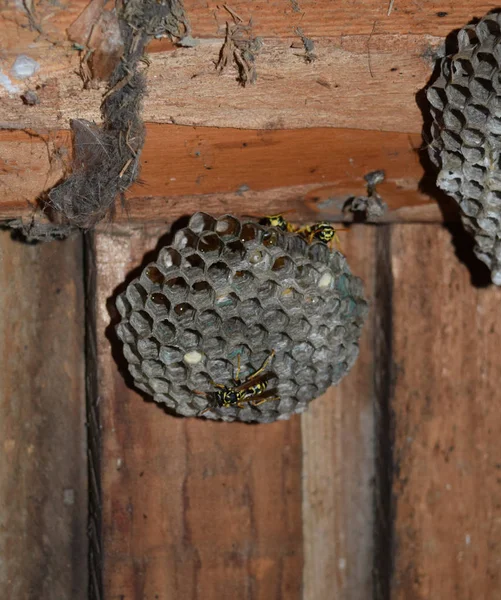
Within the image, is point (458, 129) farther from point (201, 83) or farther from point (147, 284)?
point (147, 284)

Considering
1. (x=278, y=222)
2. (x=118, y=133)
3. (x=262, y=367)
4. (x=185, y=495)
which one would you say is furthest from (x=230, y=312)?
(x=185, y=495)

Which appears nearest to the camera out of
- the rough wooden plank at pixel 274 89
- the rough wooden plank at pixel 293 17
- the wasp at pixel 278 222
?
the rough wooden plank at pixel 293 17

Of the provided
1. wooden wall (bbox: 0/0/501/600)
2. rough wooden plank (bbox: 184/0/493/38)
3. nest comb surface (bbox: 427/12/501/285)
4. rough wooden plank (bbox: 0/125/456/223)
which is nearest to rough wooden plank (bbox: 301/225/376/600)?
wooden wall (bbox: 0/0/501/600)

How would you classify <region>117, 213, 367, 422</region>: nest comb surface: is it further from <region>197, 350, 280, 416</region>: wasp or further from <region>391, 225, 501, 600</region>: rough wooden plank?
<region>391, 225, 501, 600</region>: rough wooden plank

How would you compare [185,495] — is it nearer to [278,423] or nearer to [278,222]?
[278,423]

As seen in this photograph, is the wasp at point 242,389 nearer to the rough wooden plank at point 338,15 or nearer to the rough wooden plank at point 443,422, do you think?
the rough wooden plank at point 443,422

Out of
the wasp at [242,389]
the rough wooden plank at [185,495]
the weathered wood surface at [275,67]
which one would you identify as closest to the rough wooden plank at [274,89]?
the weathered wood surface at [275,67]

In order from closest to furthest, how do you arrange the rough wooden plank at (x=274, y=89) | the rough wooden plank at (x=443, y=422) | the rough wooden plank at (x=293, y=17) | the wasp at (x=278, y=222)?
the rough wooden plank at (x=293, y=17), the rough wooden plank at (x=274, y=89), the wasp at (x=278, y=222), the rough wooden plank at (x=443, y=422)

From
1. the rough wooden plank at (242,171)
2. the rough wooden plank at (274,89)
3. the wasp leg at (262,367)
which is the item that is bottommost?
the wasp leg at (262,367)
